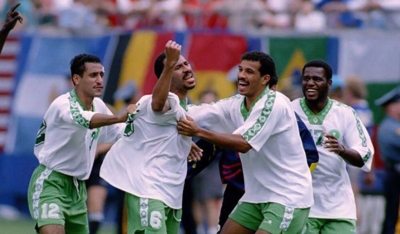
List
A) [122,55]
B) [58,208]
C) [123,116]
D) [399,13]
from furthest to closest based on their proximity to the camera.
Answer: [122,55], [399,13], [58,208], [123,116]

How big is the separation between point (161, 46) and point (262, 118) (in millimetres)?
8996

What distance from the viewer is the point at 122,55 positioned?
64.3 ft

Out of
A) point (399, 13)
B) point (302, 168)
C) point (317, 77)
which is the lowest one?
point (302, 168)

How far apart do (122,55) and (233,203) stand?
8.36 metres

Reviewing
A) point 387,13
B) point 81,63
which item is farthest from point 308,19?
point 81,63

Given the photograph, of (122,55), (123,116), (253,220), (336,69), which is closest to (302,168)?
(253,220)

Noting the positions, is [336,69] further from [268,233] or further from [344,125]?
[268,233]

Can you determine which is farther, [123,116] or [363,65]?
[363,65]

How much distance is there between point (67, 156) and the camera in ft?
36.7

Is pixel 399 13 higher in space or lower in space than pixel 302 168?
higher

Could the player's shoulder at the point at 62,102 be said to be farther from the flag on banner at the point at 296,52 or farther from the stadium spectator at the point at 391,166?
the flag on banner at the point at 296,52

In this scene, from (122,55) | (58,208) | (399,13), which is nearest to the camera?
(58,208)

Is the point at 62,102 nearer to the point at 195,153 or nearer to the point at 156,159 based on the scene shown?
the point at 156,159

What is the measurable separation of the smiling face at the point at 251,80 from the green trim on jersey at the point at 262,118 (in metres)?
0.12
